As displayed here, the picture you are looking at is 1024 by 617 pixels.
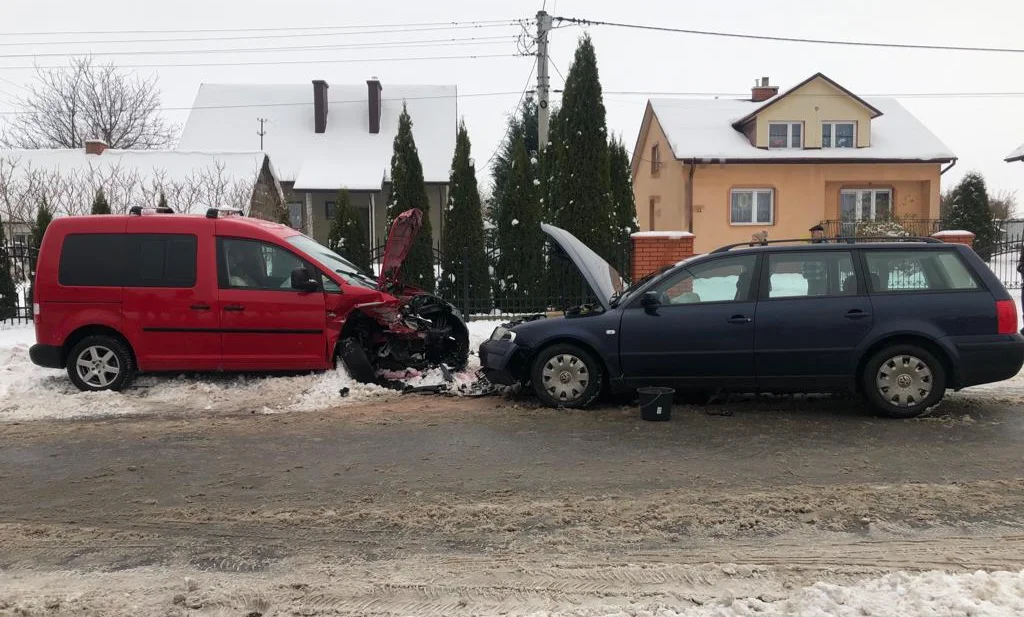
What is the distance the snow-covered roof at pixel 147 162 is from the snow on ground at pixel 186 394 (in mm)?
20038

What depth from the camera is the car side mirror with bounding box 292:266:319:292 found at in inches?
300

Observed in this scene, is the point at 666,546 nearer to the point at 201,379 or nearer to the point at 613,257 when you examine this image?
the point at 201,379

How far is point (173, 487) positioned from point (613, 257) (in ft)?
31.5

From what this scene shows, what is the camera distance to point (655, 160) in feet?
97.3

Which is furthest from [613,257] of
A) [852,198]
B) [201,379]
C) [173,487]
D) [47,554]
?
[852,198]

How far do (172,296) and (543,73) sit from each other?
1282cm

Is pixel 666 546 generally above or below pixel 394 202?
below

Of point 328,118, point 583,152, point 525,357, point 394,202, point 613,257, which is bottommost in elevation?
point 525,357

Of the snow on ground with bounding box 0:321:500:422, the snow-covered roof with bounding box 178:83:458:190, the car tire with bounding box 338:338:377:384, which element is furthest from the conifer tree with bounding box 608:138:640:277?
the snow-covered roof with bounding box 178:83:458:190

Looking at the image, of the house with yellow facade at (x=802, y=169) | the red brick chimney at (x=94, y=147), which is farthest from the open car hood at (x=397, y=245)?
the red brick chimney at (x=94, y=147)

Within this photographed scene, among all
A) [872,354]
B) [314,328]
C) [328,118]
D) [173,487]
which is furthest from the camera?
[328,118]

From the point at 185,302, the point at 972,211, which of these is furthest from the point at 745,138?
the point at 185,302

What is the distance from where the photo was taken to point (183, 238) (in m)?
7.82

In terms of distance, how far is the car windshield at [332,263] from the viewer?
809 cm
